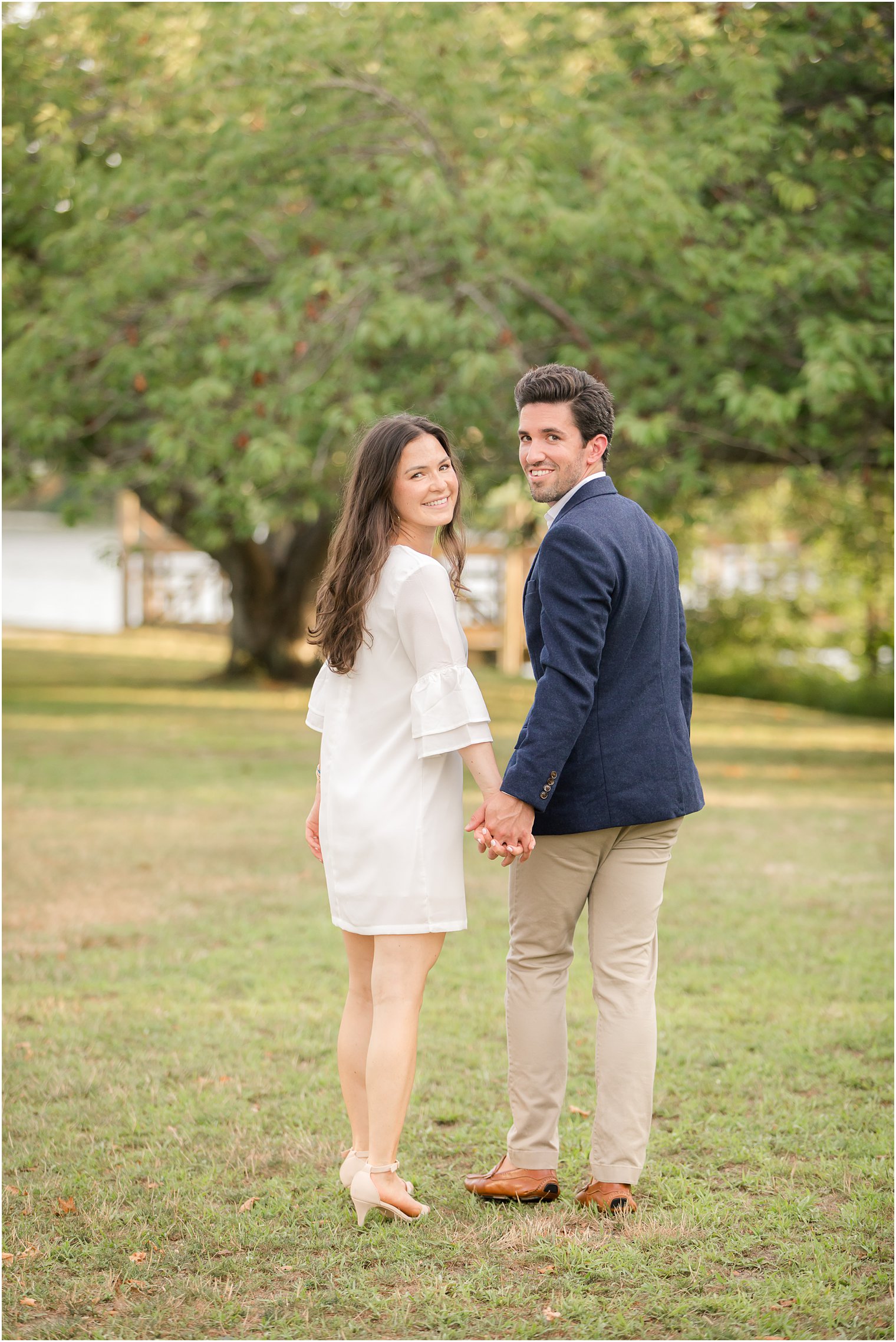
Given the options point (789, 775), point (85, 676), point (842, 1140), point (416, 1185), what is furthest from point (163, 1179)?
point (85, 676)

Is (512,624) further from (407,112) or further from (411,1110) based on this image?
(411,1110)

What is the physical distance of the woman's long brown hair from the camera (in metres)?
3.29

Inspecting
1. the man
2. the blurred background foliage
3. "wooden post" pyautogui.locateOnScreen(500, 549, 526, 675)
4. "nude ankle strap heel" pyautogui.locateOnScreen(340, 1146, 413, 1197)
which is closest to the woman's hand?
the man

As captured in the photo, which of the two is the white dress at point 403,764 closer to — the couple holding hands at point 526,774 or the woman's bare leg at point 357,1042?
the couple holding hands at point 526,774

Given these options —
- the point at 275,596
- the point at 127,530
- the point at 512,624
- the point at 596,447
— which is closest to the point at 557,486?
the point at 596,447

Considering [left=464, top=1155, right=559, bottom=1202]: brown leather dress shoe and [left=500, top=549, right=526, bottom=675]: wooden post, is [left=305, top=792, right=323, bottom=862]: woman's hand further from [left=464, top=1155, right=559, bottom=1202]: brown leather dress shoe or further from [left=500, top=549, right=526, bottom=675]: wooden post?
[left=500, top=549, right=526, bottom=675]: wooden post

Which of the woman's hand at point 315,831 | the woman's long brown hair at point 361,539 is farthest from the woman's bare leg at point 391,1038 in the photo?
the woman's long brown hair at point 361,539

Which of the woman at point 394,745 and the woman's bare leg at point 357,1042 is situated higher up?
the woman at point 394,745

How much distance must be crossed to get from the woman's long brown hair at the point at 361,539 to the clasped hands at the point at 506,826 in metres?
0.48

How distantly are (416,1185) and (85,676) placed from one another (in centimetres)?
1628

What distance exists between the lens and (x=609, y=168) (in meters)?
7.94

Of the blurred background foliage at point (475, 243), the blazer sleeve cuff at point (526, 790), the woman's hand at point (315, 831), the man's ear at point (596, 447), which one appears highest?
the blurred background foliage at point (475, 243)

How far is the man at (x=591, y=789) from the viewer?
3.20 meters

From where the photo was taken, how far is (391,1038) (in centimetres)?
333
